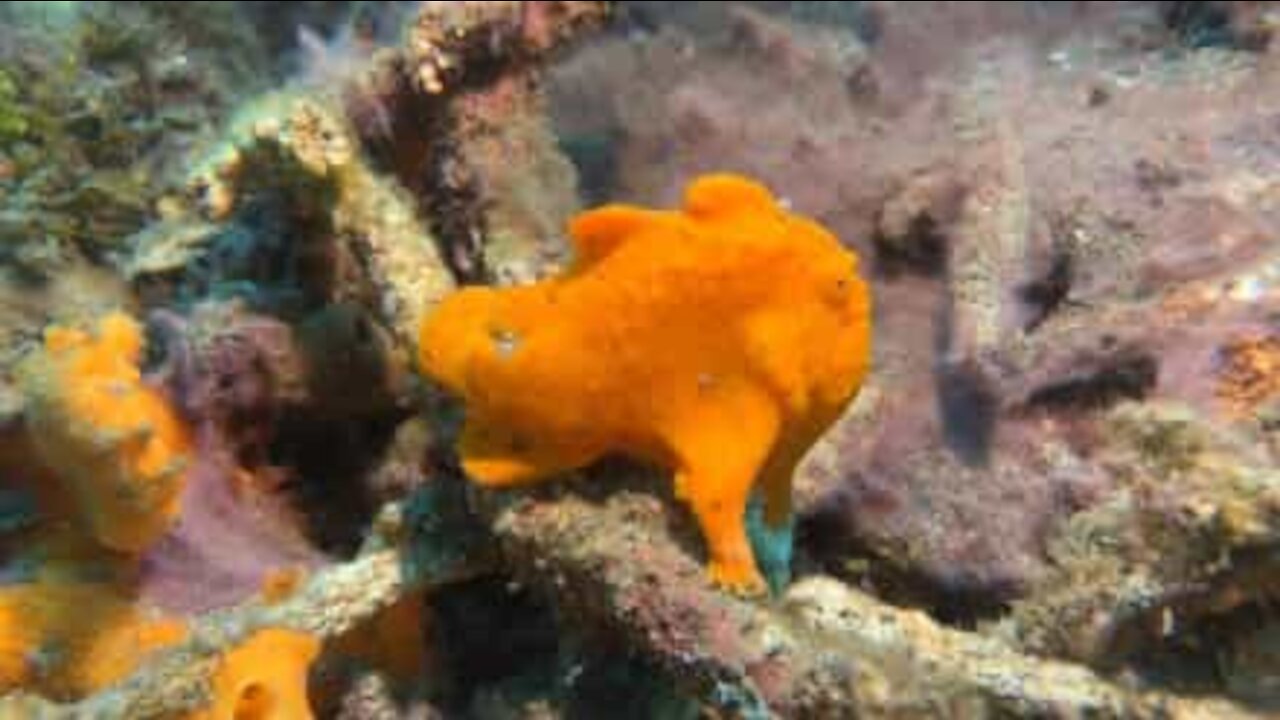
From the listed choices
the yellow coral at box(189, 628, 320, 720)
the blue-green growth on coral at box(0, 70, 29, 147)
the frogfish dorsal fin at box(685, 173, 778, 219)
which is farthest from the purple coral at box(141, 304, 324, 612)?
the frogfish dorsal fin at box(685, 173, 778, 219)

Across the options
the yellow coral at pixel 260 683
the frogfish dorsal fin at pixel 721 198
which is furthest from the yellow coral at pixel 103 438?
the frogfish dorsal fin at pixel 721 198

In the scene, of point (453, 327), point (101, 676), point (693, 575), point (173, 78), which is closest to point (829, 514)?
point (693, 575)

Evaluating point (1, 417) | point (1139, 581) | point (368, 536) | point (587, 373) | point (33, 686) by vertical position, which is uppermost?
point (587, 373)

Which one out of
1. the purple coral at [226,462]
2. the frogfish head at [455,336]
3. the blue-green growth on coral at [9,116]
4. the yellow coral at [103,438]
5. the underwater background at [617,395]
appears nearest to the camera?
the underwater background at [617,395]

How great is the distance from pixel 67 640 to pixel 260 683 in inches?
23.9

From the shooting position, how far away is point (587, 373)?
216 cm

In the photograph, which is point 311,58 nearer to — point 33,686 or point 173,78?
point 173,78

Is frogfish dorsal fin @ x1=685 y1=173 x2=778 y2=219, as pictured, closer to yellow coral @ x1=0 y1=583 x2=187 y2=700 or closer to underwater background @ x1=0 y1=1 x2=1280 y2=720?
underwater background @ x1=0 y1=1 x2=1280 y2=720

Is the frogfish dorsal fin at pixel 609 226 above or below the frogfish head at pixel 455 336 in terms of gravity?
above

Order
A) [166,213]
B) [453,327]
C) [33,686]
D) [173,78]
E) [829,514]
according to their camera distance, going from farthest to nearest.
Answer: [173,78] → [166,213] → [829,514] → [33,686] → [453,327]

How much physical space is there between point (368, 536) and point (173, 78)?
2.27 metres

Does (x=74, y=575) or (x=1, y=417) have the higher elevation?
(x=1, y=417)

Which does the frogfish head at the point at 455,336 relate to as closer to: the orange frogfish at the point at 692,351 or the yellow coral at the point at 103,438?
the orange frogfish at the point at 692,351

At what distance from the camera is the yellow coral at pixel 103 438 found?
7.72ft
